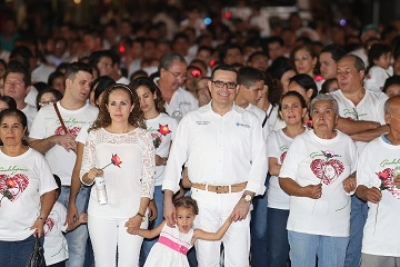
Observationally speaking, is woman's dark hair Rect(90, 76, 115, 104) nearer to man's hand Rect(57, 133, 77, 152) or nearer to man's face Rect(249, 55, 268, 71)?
man's hand Rect(57, 133, 77, 152)

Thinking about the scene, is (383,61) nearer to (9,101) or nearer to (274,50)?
(274,50)

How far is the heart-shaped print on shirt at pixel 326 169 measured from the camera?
10.5 meters

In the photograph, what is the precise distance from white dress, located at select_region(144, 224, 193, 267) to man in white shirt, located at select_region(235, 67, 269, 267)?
5.62 ft

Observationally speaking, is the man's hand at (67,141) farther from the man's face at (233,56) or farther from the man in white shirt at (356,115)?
the man's face at (233,56)

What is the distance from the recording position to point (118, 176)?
10.3 metres

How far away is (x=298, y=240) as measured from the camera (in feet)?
34.7

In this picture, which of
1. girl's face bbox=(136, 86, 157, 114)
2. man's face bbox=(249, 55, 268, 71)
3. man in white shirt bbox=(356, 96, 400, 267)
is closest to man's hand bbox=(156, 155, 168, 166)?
girl's face bbox=(136, 86, 157, 114)

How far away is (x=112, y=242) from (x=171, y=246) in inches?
21.7

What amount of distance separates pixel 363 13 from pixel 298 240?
20816 mm

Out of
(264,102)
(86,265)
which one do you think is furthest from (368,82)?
(86,265)

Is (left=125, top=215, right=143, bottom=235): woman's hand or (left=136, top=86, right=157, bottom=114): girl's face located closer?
(left=125, top=215, right=143, bottom=235): woman's hand

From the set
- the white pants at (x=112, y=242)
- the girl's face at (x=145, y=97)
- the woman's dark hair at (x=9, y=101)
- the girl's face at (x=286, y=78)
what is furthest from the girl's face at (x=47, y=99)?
the girl's face at (x=286, y=78)

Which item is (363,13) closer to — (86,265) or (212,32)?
(212,32)

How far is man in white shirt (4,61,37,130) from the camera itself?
12.4 metres
